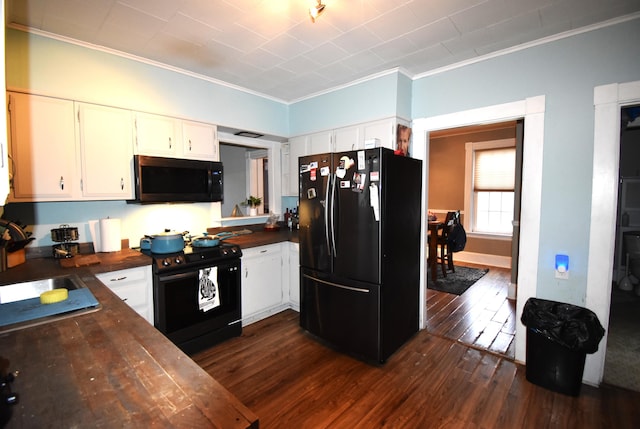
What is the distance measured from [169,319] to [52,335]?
1.36 m

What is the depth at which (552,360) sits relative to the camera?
2.17 m

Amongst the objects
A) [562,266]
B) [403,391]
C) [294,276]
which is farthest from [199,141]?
[562,266]

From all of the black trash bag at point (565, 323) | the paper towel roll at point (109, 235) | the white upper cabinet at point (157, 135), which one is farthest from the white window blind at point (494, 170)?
the paper towel roll at point (109, 235)

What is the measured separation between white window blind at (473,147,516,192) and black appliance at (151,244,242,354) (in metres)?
4.96

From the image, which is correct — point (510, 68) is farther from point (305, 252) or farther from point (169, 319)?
point (169, 319)

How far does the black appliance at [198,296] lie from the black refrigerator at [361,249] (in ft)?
2.27

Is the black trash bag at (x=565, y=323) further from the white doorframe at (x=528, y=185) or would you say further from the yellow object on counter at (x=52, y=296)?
the yellow object on counter at (x=52, y=296)

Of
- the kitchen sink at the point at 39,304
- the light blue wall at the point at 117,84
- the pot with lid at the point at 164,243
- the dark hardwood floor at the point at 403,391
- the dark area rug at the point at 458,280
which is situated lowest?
the dark hardwood floor at the point at 403,391

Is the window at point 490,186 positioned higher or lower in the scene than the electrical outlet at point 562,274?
higher

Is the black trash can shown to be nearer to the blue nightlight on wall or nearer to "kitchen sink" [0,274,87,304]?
the blue nightlight on wall

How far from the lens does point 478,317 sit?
3447 mm

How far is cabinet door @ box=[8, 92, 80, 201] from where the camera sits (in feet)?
6.99

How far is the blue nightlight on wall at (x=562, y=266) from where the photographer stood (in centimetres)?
232

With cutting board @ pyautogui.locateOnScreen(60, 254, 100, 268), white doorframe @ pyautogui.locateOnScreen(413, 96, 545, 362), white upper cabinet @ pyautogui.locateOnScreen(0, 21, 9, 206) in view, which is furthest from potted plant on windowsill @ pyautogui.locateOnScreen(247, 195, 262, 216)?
white upper cabinet @ pyautogui.locateOnScreen(0, 21, 9, 206)
